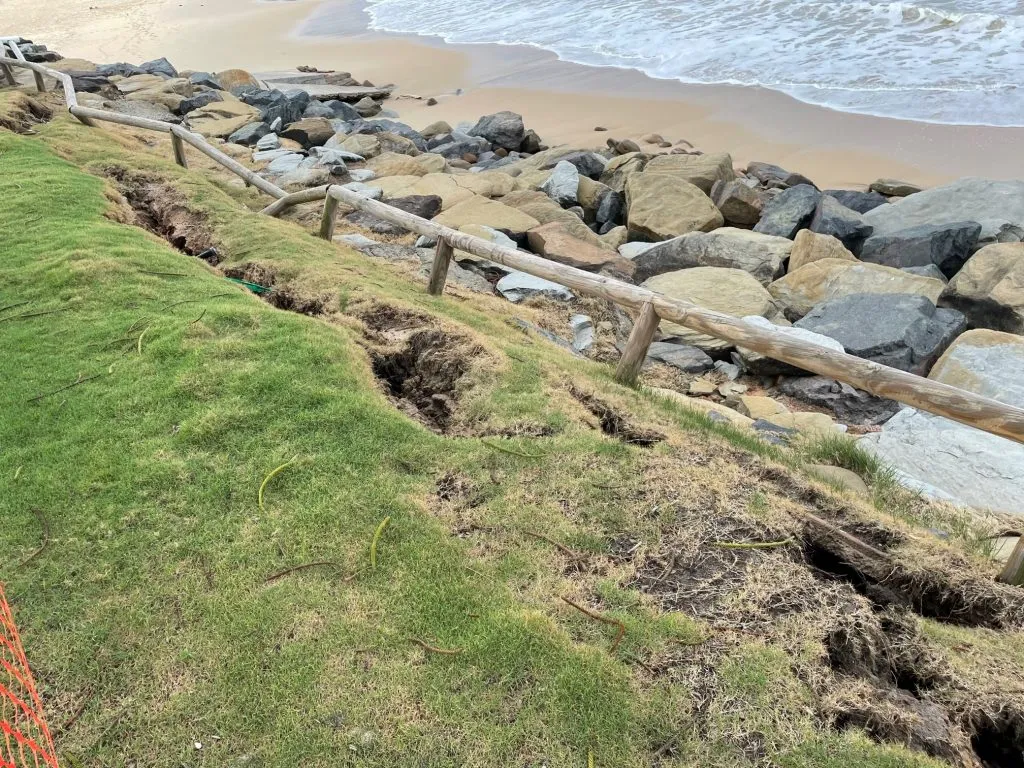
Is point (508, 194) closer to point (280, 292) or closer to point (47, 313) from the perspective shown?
point (280, 292)

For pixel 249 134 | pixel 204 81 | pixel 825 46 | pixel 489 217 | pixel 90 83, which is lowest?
pixel 249 134

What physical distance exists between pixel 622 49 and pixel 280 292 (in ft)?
61.7

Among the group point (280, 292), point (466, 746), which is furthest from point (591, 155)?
point (466, 746)

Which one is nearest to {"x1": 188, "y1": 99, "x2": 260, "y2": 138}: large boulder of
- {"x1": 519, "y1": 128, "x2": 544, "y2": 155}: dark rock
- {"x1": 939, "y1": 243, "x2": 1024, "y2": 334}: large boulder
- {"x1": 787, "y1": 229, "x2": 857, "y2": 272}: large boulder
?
{"x1": 519, "y1": 128, "x2": 544, "y2": 155}: dark rock

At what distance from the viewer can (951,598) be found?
3.41 metres

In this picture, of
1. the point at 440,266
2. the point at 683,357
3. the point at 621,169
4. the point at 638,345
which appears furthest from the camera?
the point at 621,169

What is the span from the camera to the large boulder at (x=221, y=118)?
622 inches

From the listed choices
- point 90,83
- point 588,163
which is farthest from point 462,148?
point 90,83

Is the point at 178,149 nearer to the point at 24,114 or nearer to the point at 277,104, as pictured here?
the point at 24,114

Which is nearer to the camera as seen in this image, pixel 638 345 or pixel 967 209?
pixel 638 345

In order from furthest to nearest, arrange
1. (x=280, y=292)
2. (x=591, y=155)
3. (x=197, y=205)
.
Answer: (x=591, y=155)
(x=197, y=205)
(x=280, y=292)

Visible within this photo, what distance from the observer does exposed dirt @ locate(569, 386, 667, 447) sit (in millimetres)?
4387

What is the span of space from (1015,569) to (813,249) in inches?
280

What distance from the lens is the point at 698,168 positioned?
1225 centimetres
